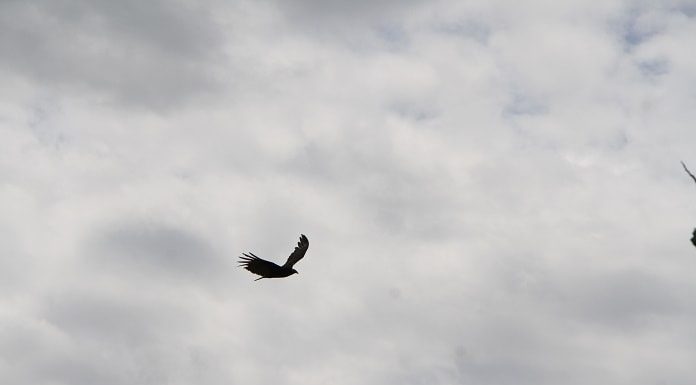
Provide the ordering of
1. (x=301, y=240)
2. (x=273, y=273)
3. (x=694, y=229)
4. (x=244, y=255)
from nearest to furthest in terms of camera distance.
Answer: (x=694, y=229)
(x=244, y=255)
(x=273, y=273)
(x=301, y=240)

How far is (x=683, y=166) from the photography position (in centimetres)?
1814

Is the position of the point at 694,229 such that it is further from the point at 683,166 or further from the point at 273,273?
the point at 273,273

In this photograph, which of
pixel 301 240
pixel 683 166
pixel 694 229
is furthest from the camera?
pixel 301 240

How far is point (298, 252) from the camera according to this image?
38.7m

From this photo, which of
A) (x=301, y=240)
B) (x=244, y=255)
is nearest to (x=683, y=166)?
(x=244, y=255)

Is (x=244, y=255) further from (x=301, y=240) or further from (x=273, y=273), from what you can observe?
(x=301, y=240)

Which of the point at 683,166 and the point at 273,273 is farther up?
the point at 273,273

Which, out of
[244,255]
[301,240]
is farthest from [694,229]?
[301,240]

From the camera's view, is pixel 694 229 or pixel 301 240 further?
pixel 301 240

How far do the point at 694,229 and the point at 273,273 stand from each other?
19.1 metres

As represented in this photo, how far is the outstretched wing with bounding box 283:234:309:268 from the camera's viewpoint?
37.6 metres

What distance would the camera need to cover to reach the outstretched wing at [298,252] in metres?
37.6

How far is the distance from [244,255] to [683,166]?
63.9 feet

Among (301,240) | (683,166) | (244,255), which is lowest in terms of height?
(683,166)
